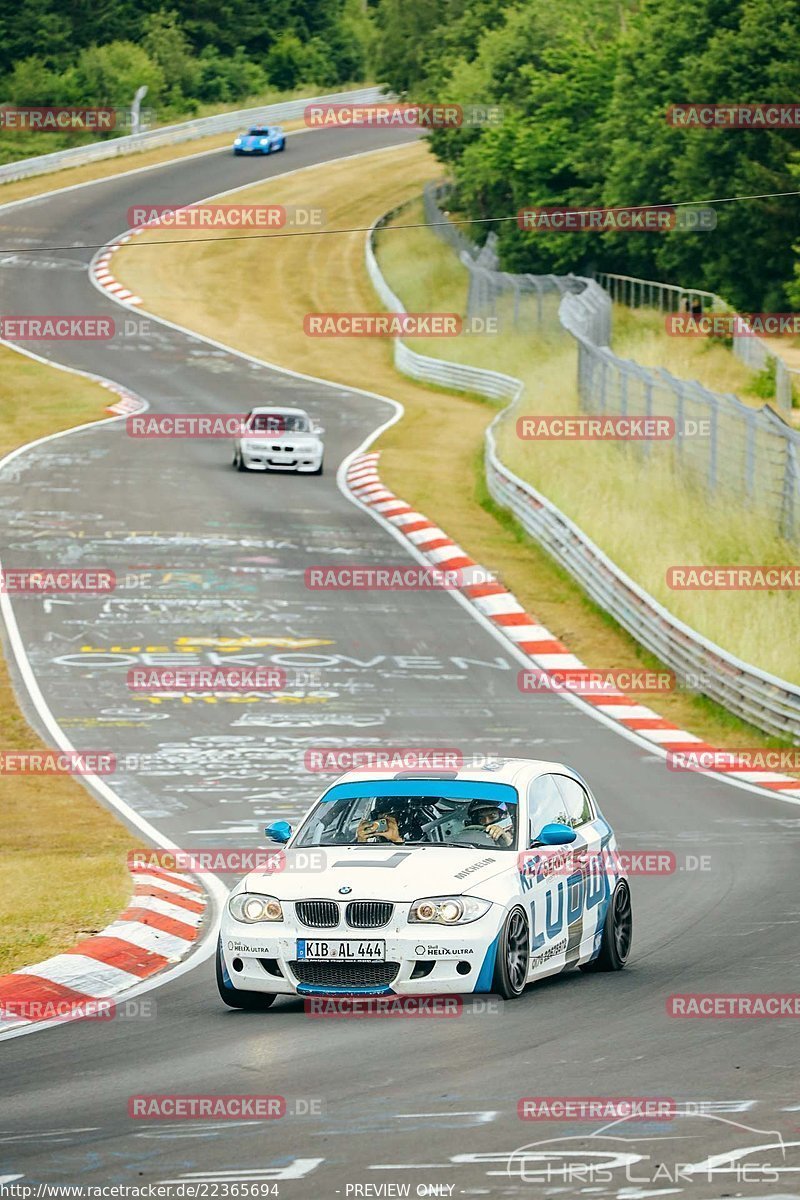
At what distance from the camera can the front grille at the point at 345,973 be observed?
36.3 ft

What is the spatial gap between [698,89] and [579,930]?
4566 centimetres

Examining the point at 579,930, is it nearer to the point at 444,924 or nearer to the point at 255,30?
the point at 444,924

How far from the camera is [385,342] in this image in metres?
63.7

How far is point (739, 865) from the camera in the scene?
16516 mm

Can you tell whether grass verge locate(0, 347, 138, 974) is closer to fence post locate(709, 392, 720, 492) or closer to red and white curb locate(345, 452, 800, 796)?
red and white curb locate(345, 452, 800, 796)

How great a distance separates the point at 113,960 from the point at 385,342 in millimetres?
51748

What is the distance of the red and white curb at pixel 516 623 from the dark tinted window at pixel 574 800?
8.12 m

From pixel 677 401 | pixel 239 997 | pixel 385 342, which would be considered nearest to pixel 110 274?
pixel 385 342

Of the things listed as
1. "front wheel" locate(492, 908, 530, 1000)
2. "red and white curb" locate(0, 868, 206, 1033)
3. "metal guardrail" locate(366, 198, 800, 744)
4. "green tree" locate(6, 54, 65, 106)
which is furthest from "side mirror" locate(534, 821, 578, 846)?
"green tree" locate(6, 54, 65, 106)

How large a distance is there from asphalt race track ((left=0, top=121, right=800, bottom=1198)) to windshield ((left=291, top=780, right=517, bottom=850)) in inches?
42.9

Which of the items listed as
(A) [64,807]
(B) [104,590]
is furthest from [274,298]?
(A) [64,807]

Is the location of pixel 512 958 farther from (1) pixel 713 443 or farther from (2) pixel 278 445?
(2) pixel 278 445

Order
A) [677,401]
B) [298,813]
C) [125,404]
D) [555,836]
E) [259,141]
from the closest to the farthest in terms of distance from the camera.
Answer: [555,836]
[298,813]
[677,401]
[125,404]
[259,141]

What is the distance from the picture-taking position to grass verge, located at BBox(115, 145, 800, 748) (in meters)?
29.6
